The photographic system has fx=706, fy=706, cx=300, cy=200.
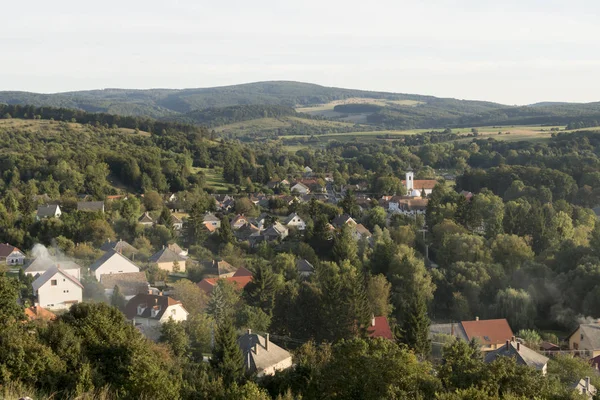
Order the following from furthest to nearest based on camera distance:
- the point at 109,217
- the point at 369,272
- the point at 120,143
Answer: the point at 120,143
the point at 109,217
the point at 369,272

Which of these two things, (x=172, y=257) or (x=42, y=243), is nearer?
(x=172, y=257)

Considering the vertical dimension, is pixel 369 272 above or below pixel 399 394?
below

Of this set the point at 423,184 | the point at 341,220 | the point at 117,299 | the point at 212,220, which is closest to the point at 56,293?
the point at 117,299

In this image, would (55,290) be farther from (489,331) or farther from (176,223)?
(176,223)

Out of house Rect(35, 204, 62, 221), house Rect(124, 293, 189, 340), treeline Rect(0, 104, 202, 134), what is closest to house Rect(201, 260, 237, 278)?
house Rect(124, 293, 189, 340)

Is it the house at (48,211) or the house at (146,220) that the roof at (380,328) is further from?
the house at (48,211)

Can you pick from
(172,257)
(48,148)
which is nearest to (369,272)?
(172,257)

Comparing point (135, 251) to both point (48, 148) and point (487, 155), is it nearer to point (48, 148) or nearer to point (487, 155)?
point (48, 148)
